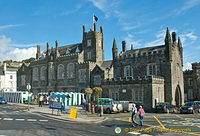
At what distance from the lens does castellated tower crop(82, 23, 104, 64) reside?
49434mm

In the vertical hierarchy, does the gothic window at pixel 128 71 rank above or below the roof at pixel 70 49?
below

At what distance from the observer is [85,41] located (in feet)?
168

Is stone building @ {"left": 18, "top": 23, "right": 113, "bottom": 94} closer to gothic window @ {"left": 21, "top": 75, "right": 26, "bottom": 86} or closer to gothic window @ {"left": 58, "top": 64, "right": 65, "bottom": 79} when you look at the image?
gothic window @ {"left": 58, "top": 64, "right": 65, "bottom": 79}

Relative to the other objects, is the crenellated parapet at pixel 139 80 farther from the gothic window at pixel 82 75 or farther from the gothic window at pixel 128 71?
the gothic window at pixel 82 75

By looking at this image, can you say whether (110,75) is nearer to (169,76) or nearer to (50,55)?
(169,76)

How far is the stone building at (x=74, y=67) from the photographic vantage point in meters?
44.5

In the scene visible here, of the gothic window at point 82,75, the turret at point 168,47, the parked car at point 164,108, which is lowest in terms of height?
the parked car at point 164,108

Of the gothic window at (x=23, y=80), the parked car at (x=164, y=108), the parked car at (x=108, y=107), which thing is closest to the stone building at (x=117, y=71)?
the gothic window at (x=23, y=80)

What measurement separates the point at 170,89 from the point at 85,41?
2441 cm

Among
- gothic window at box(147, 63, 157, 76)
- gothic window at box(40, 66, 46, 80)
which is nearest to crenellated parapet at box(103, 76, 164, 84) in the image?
gothic window at box(147, 63, 157, 76)

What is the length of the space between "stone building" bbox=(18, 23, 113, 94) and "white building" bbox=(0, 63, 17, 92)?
16.4 meters

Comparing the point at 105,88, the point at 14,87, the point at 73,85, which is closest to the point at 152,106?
the point at 105,88

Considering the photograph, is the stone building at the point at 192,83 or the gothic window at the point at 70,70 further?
the stone building at the point at 192,83

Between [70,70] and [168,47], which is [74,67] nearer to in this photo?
[70,70]
